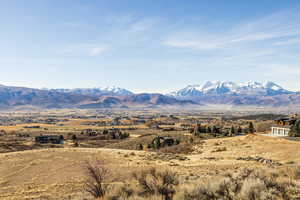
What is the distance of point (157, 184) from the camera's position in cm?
1513

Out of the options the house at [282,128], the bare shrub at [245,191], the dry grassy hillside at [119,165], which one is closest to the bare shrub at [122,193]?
the dry grassy hillside at [119,165]

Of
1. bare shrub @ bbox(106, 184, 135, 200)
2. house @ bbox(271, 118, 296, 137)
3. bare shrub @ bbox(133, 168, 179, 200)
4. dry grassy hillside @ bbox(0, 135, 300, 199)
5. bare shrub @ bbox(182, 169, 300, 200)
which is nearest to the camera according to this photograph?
bare shrub @ bbox(182, 169, 300, 200)

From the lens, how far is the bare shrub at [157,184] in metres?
14.4

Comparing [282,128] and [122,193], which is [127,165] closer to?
[122,193]

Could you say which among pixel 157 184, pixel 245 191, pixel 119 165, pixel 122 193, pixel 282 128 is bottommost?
pixel 119 165

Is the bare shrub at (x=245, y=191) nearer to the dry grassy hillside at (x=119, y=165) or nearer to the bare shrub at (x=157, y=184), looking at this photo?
the bare shrub at (x=157, y=184)

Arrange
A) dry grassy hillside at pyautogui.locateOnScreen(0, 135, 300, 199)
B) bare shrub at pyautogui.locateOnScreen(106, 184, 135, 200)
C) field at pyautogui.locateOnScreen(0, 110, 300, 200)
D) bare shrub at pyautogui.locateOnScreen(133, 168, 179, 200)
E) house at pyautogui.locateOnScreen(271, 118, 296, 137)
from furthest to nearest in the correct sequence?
house at pyautogui.locateOnScreen(271, 118, 296, 137)
dry grassy hillside at pyautogui.locateOnScreen(0, 135, 300, 199)
field at pyautogui.locateOnScreen(0, 110, 300, 200)
bare shrub at pyautogui.locateOnScreen(133, 168, 179, 200)
bare shrub at pyautogui.locateOnScreen(106, 184, 135, 200)

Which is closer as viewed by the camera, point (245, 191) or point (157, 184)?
point (245, 191)

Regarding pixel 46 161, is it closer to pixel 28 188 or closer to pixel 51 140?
pixel 28 188

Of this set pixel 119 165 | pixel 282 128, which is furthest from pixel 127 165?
pixel 282 128

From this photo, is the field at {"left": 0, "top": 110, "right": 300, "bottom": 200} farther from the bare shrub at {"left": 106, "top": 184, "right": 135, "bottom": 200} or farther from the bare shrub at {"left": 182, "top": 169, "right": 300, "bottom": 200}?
the bare shrub at {"left": 182, "top": 169, "right": 300, "bottom": 200}

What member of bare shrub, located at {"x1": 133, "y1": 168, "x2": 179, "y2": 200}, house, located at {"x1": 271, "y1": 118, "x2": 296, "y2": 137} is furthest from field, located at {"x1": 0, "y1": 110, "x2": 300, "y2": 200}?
house, located at {"x1": 271, "y1": 118, "x2": 296, "y2": 137}

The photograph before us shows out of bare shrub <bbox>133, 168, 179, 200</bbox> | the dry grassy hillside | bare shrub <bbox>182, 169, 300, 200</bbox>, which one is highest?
bare shrub <bbox>182, 169, 300, 200</bbox>

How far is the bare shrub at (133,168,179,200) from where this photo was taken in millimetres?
14350
